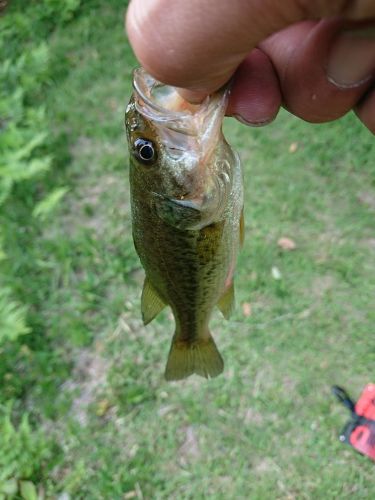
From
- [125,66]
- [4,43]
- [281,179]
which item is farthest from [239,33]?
[4,43]

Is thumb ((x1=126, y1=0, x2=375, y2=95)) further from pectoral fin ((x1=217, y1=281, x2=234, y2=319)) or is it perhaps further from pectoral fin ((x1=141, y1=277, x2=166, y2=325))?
pectoral fin ((x1=217, y1=281, x2=234, y2=319))

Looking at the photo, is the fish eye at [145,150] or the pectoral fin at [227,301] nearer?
the fish eye at [145,150]

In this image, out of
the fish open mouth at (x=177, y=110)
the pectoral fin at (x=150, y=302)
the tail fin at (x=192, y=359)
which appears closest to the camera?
the fish open mouth at (x=177, y=110)

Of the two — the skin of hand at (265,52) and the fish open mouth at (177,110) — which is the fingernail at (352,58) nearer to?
the skin of hand at (265,52)

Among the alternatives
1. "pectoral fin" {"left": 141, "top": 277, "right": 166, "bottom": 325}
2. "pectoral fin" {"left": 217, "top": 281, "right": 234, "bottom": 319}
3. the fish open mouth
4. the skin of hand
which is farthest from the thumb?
"pectoral fin" {"left": 217, "top": 281, "right": 234, "bottom": 319}

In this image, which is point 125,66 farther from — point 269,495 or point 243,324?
point 269,495

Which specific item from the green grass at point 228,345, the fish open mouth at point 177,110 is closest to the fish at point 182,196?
the fish open mouth at point 177,110
